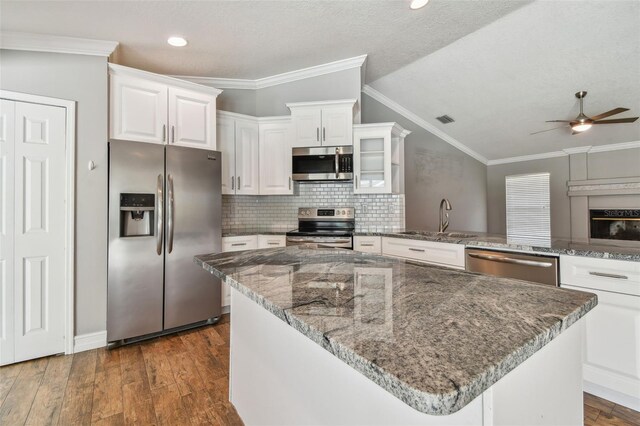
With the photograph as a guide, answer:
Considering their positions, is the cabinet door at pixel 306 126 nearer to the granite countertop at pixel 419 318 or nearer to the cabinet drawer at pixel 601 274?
the granite countertop at pixel 419 318

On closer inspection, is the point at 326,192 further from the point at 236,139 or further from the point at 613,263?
the point at 613,263

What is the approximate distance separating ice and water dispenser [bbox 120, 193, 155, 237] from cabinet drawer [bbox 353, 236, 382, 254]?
2.00 m

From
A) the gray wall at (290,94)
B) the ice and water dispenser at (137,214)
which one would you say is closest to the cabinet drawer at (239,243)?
the ice and water dispenser at (137,214)

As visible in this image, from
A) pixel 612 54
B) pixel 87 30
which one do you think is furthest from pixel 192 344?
pixel 612 54

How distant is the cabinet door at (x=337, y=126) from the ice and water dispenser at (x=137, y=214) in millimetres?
1943

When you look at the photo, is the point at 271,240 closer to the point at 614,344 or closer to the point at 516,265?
the point at 516,265

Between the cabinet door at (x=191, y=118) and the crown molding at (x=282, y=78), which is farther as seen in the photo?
the crown molding at (x=282, y=78)

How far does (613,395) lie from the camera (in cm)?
176

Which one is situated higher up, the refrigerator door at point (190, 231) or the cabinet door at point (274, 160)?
the cabinet door at point (274, 160)

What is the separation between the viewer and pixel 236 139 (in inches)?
140

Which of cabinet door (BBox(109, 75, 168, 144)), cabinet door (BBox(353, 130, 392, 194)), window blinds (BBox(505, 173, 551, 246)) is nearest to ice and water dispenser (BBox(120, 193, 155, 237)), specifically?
cabinet door (BBox(109, 75, 168, 144))

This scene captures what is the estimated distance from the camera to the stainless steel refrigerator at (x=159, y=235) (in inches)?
99.1

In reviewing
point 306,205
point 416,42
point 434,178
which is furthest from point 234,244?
point 434,178

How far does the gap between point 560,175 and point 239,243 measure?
5.99m
